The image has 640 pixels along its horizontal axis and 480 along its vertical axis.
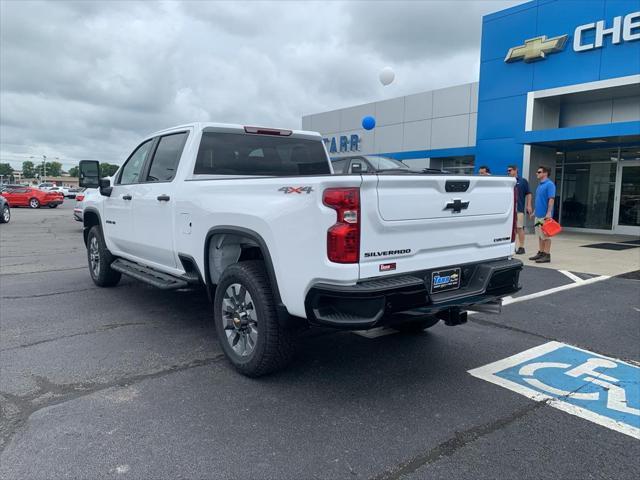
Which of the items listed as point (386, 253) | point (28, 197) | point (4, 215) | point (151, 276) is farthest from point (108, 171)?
point (386, 253)

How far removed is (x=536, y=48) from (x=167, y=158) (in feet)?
45.4

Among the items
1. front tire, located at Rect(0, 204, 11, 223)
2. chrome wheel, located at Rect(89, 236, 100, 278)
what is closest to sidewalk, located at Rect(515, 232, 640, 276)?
chrome wheel, located at Rect(89, 236, 100, 278)

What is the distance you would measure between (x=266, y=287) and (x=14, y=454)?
175cm

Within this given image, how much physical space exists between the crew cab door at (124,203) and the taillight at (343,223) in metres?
3.30

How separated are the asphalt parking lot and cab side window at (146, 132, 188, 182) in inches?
61.5

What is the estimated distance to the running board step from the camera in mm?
4570

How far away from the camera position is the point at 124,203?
5754mm

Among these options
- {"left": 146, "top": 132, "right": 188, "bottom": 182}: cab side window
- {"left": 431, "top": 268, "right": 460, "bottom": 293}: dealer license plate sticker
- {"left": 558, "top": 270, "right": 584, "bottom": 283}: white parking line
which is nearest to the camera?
{"left": 431, "top": 268, "right": 460, "bottom": 293}: dealer license plate sticker

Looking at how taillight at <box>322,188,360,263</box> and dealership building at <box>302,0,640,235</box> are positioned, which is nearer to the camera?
taillight at <box>322,188,360,263</box>

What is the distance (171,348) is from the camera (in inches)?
173

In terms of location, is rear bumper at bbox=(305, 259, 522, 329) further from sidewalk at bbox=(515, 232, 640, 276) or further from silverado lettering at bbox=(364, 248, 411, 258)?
sidewalk at bbox=(515, 232, 640, 276)

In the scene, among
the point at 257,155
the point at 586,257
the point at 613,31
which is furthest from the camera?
the point at 613,31

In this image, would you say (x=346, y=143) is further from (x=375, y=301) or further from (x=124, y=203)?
(x=375, y=301)

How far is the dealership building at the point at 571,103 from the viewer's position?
525 inches
